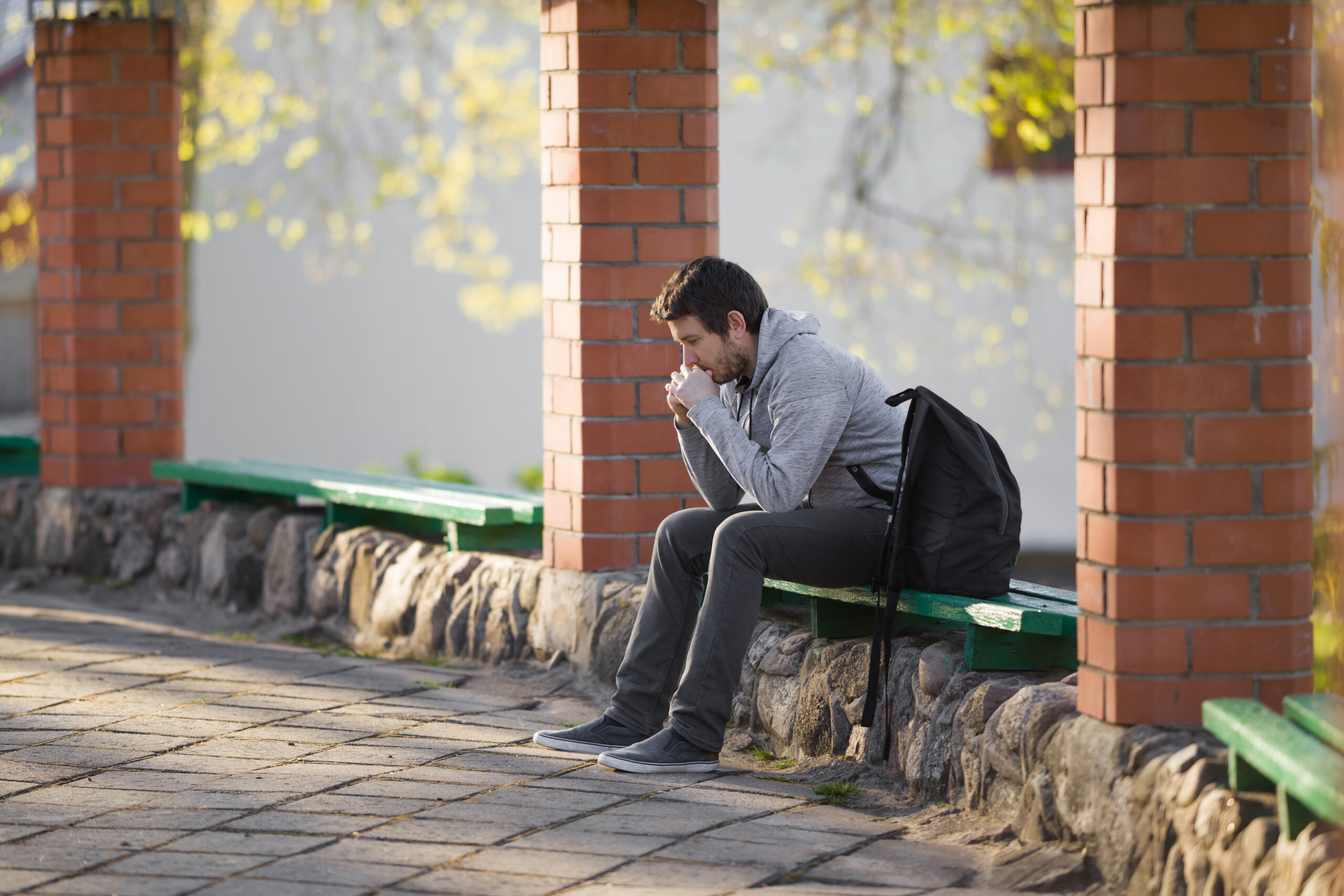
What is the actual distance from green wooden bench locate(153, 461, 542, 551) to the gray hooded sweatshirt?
137cm

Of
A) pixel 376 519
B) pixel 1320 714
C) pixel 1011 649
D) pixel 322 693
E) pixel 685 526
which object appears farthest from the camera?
pixel 376 519

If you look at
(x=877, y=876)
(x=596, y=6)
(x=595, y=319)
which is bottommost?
(x=877, y=876)

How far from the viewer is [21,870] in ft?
10.9

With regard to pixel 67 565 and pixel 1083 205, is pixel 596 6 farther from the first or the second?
pixel 67 565

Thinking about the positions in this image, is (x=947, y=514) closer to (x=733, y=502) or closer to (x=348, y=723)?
(x=733, y=502)

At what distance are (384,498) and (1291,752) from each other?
3.75m

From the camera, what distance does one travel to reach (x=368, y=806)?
3.81 meters

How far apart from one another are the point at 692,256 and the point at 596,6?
78 cm

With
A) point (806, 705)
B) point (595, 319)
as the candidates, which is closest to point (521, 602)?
point (595, 319)

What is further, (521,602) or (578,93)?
(521,602)

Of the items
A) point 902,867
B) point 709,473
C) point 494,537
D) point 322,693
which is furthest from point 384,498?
point 902,867

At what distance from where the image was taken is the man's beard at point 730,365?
4.31 meters

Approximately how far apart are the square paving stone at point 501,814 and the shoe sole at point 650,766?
0.36 m

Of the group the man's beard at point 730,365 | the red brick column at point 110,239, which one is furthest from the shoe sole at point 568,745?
the red brick column at point 110,239
